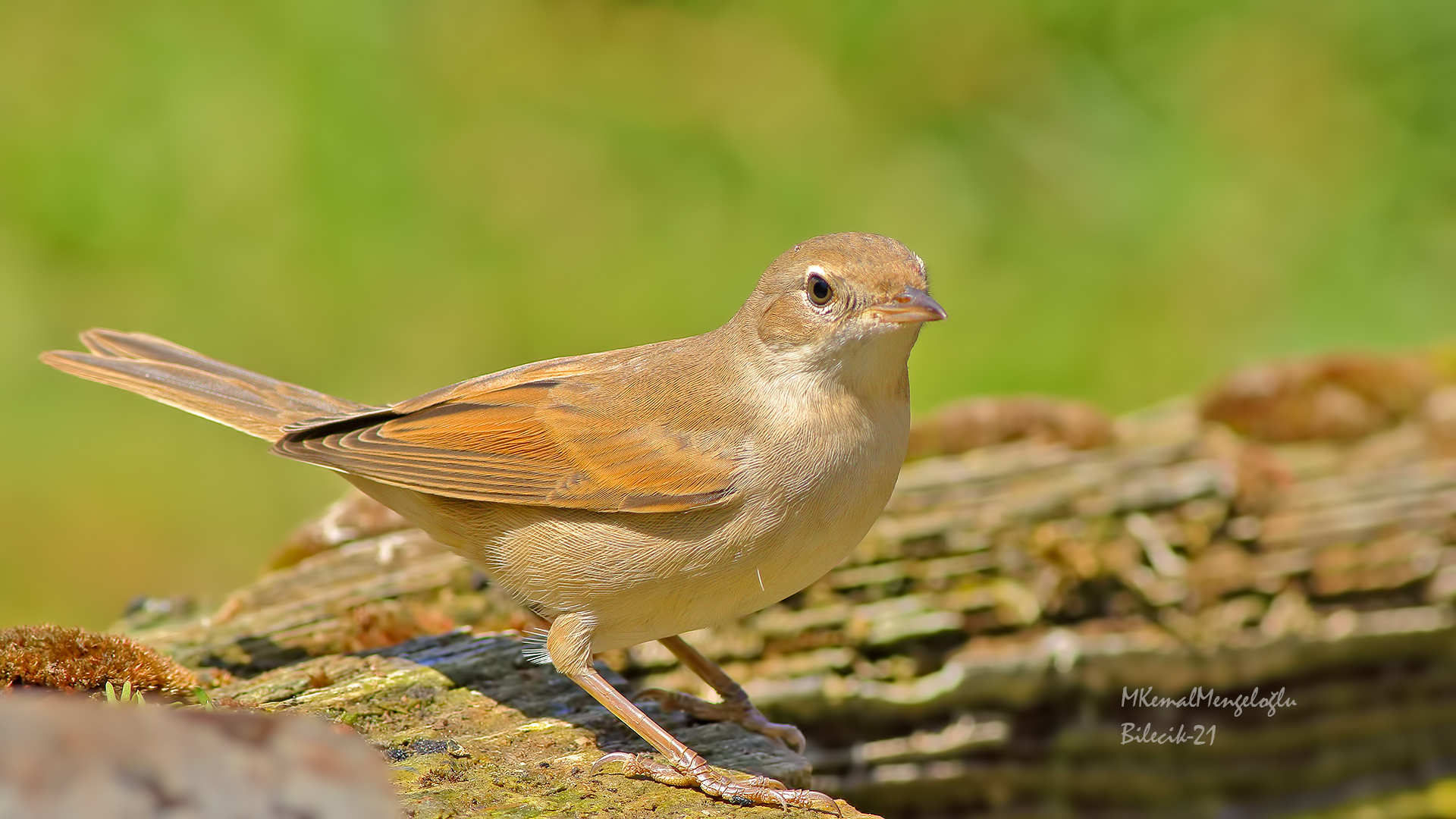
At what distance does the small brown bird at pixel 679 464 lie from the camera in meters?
3.48

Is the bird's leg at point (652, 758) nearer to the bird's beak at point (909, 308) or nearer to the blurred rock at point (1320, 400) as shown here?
the bird's beak at point (909, 308)

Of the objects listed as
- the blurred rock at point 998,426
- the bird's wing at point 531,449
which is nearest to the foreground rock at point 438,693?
the bird's wing at point 531,449

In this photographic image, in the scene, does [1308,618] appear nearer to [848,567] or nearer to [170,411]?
[848,567]

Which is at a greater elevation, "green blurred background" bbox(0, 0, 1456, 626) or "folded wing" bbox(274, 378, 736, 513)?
"green blurred background" bbox(0, 0, 1456, 626)

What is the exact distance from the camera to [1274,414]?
19.8 ft

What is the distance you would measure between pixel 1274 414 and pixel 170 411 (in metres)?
5.81

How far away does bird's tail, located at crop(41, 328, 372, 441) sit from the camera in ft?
13.7

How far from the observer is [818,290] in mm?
3713

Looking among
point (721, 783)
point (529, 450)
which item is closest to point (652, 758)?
point (721, 783)

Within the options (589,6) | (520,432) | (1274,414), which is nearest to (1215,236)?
(1274,414)

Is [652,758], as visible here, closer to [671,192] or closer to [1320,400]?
[1320,400]

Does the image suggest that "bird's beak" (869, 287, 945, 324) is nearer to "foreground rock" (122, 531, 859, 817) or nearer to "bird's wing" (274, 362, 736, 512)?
"bird's wing" (274, 362, 736, 512)

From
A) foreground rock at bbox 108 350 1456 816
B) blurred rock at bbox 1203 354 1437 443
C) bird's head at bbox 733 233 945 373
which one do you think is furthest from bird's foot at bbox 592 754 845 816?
blurred rock at bbox 1203 354 1437 443

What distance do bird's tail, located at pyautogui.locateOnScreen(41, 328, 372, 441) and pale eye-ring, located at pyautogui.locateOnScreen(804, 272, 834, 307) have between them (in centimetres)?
147
